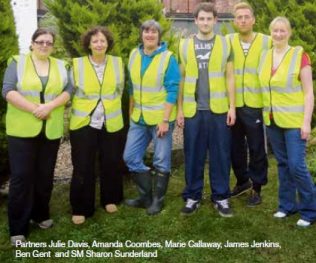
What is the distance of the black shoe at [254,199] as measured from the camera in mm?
5656

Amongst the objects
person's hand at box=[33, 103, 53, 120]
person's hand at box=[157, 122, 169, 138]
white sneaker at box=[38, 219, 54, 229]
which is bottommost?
white sneaker at box=[38, 219, 54, 229]

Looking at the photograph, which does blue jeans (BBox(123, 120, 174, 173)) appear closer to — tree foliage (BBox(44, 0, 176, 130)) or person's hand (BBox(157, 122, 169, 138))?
person's hand (BBox(157, 122, 169, 138))

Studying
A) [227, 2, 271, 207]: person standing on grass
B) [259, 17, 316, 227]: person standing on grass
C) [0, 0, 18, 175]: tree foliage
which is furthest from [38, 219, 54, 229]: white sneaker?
[259, 17, 316, 227]: person standing on grass

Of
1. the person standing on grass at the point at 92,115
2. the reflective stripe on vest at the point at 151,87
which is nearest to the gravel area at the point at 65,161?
the person standing on grass at the point at 92,115

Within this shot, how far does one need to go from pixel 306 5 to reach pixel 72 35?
11.7ft

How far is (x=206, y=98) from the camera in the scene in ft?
16.9

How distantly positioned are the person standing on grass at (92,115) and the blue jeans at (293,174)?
5.52ft

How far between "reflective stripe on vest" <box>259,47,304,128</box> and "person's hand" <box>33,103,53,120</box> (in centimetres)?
219

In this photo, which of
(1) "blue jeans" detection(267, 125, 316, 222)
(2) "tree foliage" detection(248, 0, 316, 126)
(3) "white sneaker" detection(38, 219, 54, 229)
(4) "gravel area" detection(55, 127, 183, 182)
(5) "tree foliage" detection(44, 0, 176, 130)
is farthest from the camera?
(2) "tree foliage" detection(248, 0, 316, 126)

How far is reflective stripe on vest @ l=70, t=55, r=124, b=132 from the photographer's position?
512 centimetres

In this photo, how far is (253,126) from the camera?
5355mm

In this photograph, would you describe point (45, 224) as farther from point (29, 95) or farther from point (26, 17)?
point (26, 17)

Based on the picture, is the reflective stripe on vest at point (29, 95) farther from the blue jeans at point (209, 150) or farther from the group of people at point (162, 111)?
the blue jeans at point (209, 150)

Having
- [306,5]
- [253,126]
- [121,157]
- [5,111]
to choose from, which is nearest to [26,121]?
[5,111]
